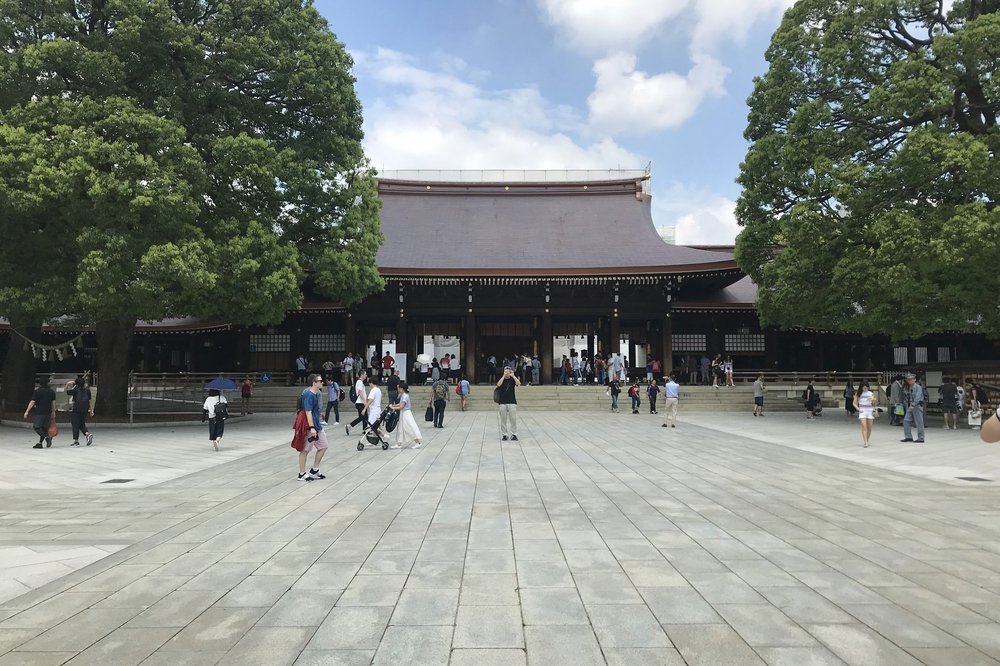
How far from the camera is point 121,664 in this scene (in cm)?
321

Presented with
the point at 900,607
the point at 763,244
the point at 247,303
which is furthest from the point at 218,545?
the point at 763,244

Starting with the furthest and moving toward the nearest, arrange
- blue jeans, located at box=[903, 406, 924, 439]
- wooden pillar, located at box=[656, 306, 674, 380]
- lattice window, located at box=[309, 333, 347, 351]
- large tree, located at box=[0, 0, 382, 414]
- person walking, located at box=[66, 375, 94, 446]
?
lattice window, located at box=[309, 333, 347, 351] → wooden pillar, located at box=[656, 306, 674, 380] → large tree, located at box=[0, 0, 382, 414] → blue jeans, located at box=[903, 406, 924, 439] → person walking, located at box=[66, 375, 94, 446]

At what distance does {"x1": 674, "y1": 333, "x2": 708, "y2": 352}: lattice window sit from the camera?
94.1 feet

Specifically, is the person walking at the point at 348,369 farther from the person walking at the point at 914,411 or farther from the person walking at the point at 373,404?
the person walking at the point at 914,411

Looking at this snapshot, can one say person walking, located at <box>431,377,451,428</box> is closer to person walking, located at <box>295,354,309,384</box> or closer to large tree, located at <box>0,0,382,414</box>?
large tree, located at <box>0,0,382,414</box>

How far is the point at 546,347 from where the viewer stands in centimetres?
2723

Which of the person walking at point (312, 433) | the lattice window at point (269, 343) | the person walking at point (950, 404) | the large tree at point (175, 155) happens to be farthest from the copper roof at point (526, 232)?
the person walking at point (312, 433)

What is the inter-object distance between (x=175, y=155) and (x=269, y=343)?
14.7 meters

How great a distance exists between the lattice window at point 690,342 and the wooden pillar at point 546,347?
20.8 feet

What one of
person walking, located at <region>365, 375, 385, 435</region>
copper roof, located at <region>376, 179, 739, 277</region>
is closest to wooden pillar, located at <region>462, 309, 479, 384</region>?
copper roof, located at <region>376, 179, 739, 277</region>

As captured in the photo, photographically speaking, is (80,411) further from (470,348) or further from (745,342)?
(745,342)

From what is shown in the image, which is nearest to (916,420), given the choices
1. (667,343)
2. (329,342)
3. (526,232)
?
(667,343)

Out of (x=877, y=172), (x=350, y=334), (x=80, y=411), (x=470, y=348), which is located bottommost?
(x=80, y=411)

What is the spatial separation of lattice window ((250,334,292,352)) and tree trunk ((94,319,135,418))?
1055 centimetres
